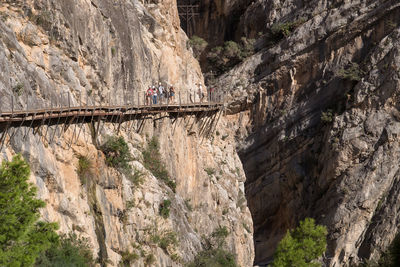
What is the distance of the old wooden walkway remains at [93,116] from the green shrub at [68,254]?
397cm

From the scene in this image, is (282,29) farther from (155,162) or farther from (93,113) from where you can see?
(93,113)

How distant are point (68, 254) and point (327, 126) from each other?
104 ft

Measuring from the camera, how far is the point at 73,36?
129 ft

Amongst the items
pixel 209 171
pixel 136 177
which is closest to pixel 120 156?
pixel 136 177

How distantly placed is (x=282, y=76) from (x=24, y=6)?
30776mm

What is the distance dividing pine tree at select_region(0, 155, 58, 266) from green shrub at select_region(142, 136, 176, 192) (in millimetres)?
15464

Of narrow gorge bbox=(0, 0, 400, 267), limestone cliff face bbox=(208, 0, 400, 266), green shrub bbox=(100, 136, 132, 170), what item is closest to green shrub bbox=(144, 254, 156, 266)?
narrow gorge bbox=(0, 0, 400, 267)

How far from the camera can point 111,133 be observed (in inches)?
1574

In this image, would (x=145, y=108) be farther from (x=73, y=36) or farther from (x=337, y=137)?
(x=337, y=137)

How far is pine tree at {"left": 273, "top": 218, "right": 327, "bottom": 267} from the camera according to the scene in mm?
41594

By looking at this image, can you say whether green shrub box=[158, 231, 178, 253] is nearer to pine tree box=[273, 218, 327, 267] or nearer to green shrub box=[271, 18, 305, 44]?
pine tree box=[273, 218, 327, 267]

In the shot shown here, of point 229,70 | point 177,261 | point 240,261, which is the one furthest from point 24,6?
point 229,70

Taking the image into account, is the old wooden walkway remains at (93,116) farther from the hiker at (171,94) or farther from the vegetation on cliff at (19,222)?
the vegetation on cliff at (19,222)

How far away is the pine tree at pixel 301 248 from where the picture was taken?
136 ft
